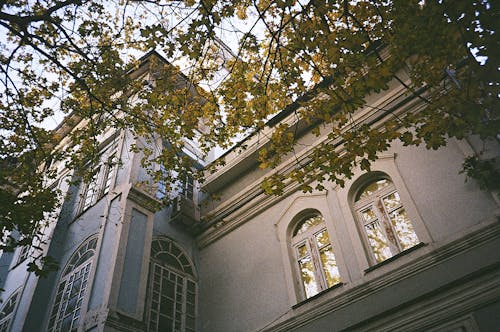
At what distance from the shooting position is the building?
6699mm

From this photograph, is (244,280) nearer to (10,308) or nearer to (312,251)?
(312,251)

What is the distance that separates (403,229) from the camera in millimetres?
7777

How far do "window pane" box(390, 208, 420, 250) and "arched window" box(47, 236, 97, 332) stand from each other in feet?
22.8

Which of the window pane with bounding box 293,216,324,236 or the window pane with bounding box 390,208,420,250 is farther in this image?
the window pane with bounding box 293,216,324,236

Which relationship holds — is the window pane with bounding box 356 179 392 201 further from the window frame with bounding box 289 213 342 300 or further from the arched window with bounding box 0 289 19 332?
the arched window with bounding box 0 289 19 332

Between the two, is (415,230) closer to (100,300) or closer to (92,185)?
(100,300)

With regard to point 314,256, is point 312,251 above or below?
above

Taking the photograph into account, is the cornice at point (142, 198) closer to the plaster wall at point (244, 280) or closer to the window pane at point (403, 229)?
the plaster wall at point (244, 280)

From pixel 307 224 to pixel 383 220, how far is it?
214 cm

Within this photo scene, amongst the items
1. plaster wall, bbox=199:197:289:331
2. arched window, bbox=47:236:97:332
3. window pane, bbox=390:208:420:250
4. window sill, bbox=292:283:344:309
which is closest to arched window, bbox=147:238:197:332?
plaster wall, bbox=199:197:289:331

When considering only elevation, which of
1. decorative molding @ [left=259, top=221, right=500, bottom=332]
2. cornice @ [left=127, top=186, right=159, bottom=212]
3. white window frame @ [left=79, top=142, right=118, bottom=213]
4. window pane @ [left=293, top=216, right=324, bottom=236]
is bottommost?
decorative molding @ [left=259, top=221, right=500, bottom=332]

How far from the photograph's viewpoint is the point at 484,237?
650 cm

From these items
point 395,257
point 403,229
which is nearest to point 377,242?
point 403,229

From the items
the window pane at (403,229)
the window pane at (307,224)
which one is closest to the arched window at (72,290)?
the window pane at (307,224)
